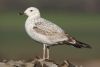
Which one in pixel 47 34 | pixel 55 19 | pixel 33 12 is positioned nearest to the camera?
pixel 47 34

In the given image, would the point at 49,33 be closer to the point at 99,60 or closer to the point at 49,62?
the point at 49,62

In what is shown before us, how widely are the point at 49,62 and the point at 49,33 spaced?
5.02ft

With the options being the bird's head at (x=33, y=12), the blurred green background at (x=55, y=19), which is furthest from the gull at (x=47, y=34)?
the blurred green background at (x=55, y=19)

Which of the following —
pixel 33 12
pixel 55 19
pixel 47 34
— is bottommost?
pixel 47 34

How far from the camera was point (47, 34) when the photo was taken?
1277cm

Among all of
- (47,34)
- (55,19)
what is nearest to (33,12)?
(47,34)

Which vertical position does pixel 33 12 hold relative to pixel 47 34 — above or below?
above

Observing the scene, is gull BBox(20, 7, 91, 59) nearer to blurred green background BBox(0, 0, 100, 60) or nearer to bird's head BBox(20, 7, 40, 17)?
bird's head BBox(20, 7, 40, 17)

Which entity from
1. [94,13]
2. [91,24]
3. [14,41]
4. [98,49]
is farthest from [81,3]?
[98,49]

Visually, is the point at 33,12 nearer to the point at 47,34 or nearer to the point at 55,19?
the point at 47,34

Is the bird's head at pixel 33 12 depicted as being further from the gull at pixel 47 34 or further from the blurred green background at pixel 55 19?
the blurred green background at pixel 55 19

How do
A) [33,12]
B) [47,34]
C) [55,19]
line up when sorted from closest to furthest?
[47,34] < [33,12] < [55,19]

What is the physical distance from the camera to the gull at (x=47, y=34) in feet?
41.2

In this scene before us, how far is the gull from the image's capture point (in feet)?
41.2
